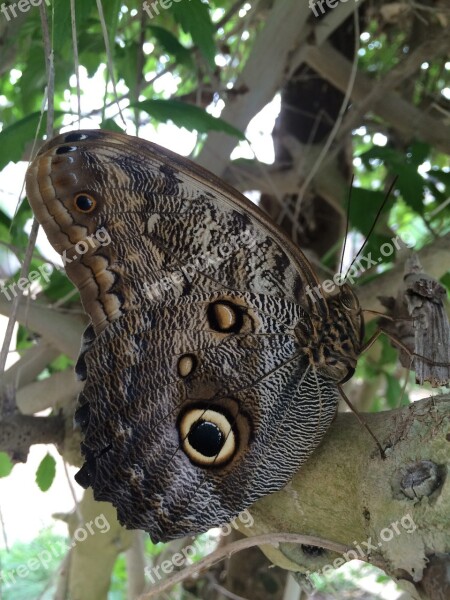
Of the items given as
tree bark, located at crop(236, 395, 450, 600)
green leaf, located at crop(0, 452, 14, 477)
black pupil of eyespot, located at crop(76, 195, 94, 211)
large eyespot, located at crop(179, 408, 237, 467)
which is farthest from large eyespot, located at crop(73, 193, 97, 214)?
green leaf, located at crop(0, 452, 14, 477)

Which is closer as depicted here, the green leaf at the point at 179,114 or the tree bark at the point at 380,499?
the tree bark at the point at 380,499

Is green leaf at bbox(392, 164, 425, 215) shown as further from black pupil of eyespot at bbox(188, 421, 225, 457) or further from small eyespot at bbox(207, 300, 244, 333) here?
black pupil of eyespot at bbox(188, 421, 225, 457)

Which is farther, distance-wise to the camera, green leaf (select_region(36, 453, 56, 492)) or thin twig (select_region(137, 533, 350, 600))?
green leaf (select_region(36, 453, 56, 492))

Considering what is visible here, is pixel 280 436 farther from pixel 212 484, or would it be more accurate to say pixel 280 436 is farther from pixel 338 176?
pixel 338 176

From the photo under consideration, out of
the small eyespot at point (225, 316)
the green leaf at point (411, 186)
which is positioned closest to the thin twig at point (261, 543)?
the small eyespot at point (225, 316)

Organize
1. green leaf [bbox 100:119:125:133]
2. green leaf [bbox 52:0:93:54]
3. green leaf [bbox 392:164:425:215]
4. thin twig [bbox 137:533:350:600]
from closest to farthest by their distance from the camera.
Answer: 1. thin twig [bbox 137:533:350:600]
2. green leaf [bbox 52:0:93:54]
3. green leaf [bbox 100:119:125:133]
4. green leaf [bbox 392:164:425:215]

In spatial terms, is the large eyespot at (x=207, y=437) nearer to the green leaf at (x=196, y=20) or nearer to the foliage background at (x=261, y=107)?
the foliage background at (x=261, y=107)
